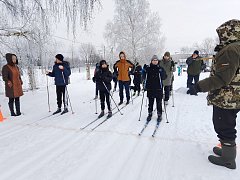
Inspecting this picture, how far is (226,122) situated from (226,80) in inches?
24.8

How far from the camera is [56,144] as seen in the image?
12.7 feet

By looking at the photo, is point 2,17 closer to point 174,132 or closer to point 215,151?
point 174,132

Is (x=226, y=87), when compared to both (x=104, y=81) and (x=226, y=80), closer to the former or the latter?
(x=226, y=80)

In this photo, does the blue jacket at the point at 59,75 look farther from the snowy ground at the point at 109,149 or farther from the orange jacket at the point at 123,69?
the orange jacket at the point at 123,69

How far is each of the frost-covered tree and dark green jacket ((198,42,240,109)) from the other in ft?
62.9

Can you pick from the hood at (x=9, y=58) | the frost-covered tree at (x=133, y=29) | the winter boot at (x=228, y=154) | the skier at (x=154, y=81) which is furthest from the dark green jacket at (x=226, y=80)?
the frost-covered tree at (x=133, y=29)

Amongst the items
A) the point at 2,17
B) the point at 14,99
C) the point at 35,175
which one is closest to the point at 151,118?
the point at 35,175

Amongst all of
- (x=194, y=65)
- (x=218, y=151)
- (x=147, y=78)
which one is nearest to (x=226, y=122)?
(x=218, y=151)

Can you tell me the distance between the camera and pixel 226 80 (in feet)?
8.46

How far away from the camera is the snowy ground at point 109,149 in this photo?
2816mm

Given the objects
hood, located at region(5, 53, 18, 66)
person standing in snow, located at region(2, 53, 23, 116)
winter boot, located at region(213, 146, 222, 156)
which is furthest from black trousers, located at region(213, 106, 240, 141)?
hood, located at region(5, 53, 18, 66)

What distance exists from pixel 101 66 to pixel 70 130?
6.84ft

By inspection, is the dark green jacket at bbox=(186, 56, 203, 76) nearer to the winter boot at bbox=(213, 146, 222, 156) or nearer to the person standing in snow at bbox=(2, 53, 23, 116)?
the winter boot at bbox=(213, 146, 222, 156)

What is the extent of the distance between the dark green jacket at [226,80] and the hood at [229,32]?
0.28 feet
